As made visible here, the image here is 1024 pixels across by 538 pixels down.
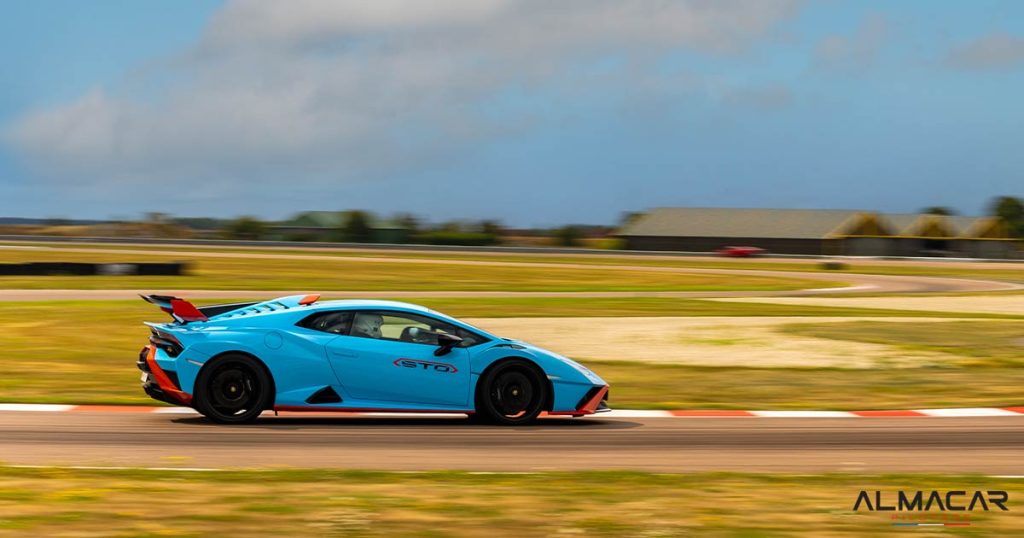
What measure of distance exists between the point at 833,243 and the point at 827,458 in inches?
4253

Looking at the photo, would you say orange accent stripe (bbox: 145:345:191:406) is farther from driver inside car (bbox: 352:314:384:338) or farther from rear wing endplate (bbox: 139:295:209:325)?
driver inside car (bbox: 352:314:384:338)

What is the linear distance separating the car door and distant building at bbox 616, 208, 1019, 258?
4148 inches

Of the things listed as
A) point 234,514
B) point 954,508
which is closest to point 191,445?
point 234,514

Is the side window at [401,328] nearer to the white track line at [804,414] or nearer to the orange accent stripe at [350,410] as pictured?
the orange accent stripe at [350,410]

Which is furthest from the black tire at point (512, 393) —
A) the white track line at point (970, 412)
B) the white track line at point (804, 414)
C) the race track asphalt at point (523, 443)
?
the white track line at point (970, 412)

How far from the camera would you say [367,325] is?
1098 centimetres

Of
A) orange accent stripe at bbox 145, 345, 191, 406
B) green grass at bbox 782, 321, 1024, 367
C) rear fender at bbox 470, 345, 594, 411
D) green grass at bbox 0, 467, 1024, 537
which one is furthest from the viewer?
green grass at bbox 782, 321, 1024, 367

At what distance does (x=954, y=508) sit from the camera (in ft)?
23.8

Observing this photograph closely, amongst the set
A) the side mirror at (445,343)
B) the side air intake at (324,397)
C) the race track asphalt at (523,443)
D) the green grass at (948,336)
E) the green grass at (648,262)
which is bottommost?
the race track asphalt at (523,443)

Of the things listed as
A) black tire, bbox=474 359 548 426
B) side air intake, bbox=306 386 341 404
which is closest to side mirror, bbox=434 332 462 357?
black tire, bbox=474 359 548 426

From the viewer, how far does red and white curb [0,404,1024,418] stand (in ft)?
38.9

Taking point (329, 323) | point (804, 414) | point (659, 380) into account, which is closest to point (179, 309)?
point (329, 323)

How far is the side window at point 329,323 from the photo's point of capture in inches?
429

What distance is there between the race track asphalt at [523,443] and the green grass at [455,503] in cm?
63
